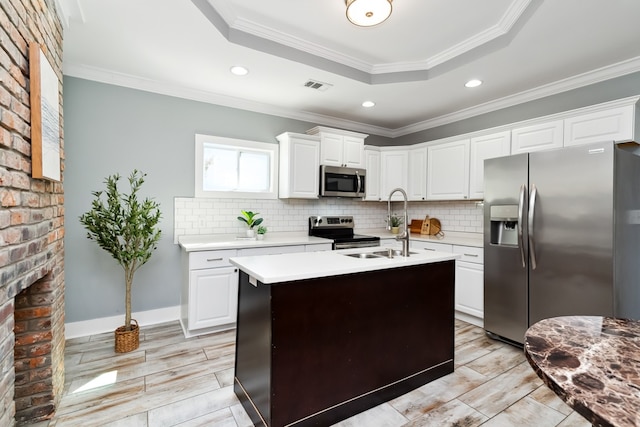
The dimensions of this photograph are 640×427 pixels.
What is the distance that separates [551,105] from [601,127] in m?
0.72

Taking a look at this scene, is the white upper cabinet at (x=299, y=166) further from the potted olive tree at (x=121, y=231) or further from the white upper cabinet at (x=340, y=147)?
the potted olive tree at (x=121, y=231)

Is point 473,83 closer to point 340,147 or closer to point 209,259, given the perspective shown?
point 340,147

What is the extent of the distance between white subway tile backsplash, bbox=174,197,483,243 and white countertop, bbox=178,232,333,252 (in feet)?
0.23

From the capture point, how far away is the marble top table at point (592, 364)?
663 millimetres

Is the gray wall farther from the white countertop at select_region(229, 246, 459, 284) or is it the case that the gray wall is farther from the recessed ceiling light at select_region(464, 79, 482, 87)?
the white countertop at select_region(229, 246, 459, 284)

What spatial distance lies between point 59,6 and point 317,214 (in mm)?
3228

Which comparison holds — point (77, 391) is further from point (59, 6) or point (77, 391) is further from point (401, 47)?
point (401, 47)

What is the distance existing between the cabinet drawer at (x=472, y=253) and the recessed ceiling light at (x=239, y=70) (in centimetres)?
288

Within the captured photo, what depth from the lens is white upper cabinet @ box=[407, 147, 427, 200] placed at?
4340 millimetres

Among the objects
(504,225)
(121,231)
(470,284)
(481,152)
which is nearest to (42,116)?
(121,231)

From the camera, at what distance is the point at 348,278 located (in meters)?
1.88

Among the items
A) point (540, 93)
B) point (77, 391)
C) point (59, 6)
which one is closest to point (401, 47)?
point (540, 93)

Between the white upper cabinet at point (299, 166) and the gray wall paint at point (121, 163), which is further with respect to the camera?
the white upper cabinet at point (299, 166)

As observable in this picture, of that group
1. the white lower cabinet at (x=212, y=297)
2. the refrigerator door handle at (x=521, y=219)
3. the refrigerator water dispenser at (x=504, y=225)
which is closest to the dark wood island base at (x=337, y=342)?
the refrigerator door handle at (x=521, y=219)
